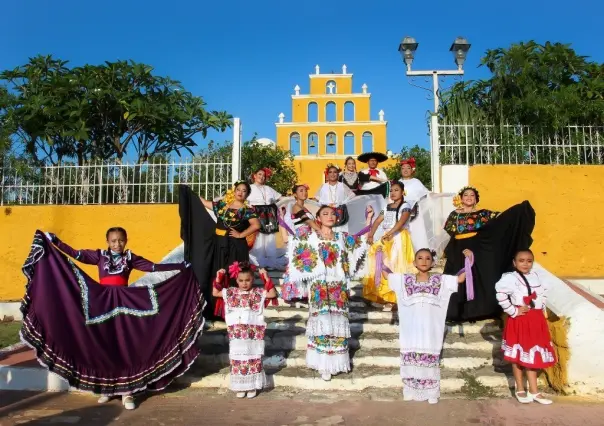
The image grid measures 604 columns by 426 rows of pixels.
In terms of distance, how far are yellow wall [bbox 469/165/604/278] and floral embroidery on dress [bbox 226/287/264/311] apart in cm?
600

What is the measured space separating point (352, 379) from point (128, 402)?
6.90 feet

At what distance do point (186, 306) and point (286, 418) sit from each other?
1468 millimetres

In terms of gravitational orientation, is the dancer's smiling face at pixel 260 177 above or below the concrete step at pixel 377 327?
above

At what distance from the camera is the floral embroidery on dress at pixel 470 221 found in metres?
6.08

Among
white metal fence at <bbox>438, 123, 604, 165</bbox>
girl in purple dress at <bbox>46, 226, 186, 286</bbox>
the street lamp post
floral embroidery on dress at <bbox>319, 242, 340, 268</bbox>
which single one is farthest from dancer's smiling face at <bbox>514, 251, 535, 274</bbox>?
the street lamp post

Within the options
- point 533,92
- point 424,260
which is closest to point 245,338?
point 424,260

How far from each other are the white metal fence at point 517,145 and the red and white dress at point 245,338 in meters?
6.17

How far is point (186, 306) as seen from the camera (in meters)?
5.19

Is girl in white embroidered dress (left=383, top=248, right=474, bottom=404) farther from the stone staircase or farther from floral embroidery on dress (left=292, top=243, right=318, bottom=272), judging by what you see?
floral embroidery on dress (left=292, top=243, right=318, bottom=272)

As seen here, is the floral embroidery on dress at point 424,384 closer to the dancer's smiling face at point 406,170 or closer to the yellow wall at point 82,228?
the dancer's smiling face at point 406,170

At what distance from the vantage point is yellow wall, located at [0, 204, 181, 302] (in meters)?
10.1

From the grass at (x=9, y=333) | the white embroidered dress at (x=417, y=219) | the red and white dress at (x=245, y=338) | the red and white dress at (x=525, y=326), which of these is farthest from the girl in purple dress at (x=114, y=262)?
the white embroidered dress at (x=417, y=219)

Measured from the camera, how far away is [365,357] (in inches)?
224

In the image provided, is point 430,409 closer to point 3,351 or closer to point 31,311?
point 31,311
